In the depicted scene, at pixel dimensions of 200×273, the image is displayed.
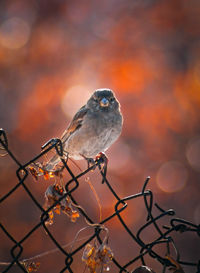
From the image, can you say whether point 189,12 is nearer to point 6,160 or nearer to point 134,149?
point 134,149

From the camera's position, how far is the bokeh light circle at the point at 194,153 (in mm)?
6805

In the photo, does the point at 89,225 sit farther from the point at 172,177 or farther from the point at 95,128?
the point at 172,177

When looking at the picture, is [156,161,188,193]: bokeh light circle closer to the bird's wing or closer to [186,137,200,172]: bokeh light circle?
[186,137,200,172]: bokeh light circle

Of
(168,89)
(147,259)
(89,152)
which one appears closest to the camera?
(89,152)

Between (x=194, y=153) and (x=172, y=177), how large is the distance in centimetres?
59

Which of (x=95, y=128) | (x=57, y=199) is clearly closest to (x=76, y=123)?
(x=95, y=128)

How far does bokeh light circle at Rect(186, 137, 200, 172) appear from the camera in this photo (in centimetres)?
680

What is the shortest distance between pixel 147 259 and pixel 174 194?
1107 millimetres

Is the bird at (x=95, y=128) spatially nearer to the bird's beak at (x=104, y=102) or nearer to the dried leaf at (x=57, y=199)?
the bird's beak at (x=104, y=102)

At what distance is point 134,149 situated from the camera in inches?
254

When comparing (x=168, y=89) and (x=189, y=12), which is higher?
(x=189, y=12)

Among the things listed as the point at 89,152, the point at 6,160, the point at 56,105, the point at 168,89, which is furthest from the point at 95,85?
the point at 89,152

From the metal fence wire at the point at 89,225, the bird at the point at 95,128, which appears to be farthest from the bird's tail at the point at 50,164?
the bird at the point at 95,128

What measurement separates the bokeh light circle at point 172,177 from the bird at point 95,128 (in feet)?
6.88
